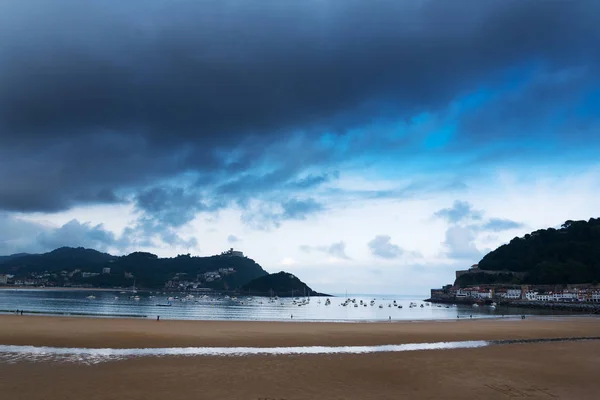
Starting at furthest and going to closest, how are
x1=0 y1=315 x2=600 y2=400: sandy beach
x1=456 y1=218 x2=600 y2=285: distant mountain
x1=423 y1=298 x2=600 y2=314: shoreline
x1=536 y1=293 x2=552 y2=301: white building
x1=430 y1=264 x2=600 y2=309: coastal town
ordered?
x1=456 y1=218 x2=600 y2=285: distant mountain < x1=536 y1=293 x2=552 y2=301: white building < x1=430 y1=264 x2=600 y2=309: coastal town < x1=423 y1=298 x2=600 y2=314: shoreline < x1=0 y1=315 x2=600 y2=400: sandy beach

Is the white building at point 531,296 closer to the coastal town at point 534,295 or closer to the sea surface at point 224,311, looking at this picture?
the coastal town at point 534,295

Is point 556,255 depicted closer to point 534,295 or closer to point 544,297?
point 534,295

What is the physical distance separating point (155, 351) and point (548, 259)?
168062 mm

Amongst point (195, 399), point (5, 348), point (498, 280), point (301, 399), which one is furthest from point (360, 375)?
point (498, 280)

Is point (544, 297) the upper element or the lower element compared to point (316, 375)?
lower

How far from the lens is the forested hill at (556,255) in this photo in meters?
135

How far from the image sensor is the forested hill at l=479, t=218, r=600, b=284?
135 metres

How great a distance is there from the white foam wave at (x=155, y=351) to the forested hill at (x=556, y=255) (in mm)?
139929

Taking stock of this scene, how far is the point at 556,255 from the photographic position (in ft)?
492

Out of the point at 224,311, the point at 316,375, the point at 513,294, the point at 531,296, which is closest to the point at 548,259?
the point at 513,294

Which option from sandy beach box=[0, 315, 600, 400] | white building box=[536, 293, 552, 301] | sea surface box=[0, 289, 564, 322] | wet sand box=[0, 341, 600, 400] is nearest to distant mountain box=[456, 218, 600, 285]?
white building box=[536, 293, 552, 301]

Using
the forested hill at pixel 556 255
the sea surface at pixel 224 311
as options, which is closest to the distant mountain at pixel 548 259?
the forested hill at pixel 556 255

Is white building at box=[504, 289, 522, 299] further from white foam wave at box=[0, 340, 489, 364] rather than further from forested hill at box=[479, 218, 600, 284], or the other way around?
white foam wave at box=[0, 340, 489, 364]

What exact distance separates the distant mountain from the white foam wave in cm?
14009
